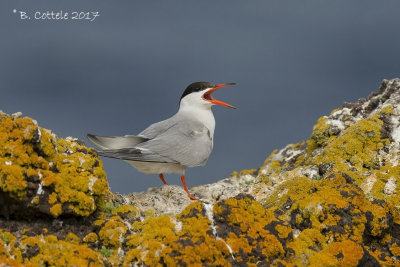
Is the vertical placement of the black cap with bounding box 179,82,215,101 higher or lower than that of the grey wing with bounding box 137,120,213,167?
higher

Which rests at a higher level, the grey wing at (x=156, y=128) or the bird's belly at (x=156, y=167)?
the grey wing at (x=156, y=128)

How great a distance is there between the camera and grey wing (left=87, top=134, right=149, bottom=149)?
7.80 m

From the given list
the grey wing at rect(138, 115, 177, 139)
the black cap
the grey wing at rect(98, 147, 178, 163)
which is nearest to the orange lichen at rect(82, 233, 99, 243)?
the grey wing at rect(98, 147, 178, 163)

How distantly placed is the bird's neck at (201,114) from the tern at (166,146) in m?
0.10

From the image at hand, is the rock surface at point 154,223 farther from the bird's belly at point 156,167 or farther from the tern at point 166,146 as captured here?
the bird's belly at point 156,167

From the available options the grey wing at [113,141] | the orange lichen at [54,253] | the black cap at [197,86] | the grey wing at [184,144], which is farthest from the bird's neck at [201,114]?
the orange lichen at [54,253]

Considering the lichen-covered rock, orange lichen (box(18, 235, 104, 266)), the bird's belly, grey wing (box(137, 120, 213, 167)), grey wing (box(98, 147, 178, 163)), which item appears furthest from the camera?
the bird's belly

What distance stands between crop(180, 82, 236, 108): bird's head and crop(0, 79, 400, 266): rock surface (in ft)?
10.4

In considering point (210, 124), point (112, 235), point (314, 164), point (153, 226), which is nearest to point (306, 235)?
point (153, 226)

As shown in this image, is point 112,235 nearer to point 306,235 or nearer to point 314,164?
point 306,235

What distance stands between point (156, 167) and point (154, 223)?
7.86ft

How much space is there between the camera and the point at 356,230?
5945mm

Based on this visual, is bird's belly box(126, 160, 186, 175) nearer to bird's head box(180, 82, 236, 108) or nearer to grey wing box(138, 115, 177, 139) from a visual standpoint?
grey wing box(138, 115, 177, 139)

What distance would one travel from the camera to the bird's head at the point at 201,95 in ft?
31.4
